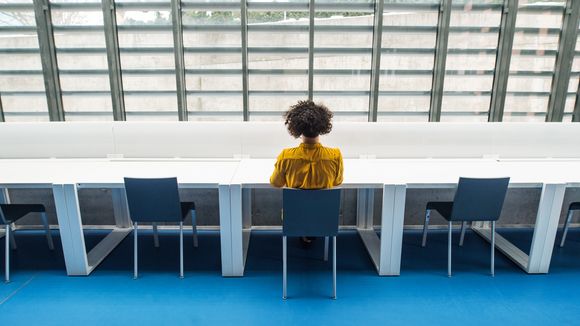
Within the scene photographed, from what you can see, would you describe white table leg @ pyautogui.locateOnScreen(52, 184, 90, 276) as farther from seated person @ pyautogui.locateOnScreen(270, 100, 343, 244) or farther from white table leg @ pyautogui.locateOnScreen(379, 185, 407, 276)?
white table leg @ pyautogui.locateOnScreen(379, 185, 407, 276)

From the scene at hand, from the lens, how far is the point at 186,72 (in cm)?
369

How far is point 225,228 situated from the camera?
7.66 ft

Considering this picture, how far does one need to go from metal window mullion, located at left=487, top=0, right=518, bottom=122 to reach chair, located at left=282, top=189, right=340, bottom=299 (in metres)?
2.66

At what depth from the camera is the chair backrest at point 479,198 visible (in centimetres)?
222

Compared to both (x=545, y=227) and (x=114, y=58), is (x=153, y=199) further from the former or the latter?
(x=545, y=227)

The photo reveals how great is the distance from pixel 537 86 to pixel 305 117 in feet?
10.8

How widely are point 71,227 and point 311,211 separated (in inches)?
68.6

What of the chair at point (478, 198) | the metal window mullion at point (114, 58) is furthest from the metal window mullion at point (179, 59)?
the chair at point (478, 198)

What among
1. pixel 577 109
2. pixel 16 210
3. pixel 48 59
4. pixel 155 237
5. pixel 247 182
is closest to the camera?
pixel 247 182

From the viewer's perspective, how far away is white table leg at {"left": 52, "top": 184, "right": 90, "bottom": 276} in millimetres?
2287

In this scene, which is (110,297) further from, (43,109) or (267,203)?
(43,109)

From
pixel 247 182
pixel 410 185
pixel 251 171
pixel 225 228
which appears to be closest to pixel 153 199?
pixel 225 228

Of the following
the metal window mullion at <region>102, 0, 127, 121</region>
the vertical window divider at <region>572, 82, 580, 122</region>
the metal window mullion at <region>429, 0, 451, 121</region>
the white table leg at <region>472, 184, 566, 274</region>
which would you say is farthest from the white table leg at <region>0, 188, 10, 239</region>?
the vertical window divider at <region>572, 82, 580, 122</region>

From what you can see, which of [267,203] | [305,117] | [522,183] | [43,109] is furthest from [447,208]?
[43,109]
